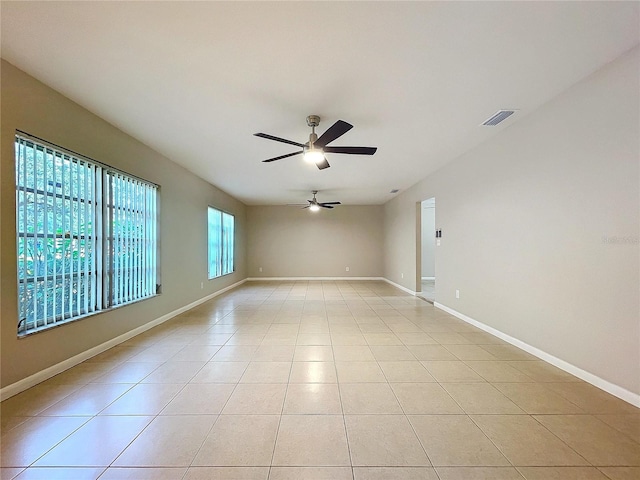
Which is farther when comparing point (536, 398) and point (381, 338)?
point (381, 338)

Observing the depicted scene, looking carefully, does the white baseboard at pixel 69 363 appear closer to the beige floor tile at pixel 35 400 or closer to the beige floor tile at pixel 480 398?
the beige floor tile at pixel 35 400

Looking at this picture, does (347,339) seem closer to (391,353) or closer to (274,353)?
(391,353)

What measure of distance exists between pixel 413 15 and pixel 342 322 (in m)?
3.83

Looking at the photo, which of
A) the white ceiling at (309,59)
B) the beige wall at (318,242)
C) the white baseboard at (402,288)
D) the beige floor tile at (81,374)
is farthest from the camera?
the beige wall at (318,242)

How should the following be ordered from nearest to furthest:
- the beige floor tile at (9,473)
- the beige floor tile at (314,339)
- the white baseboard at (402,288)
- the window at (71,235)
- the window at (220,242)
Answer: the beige floor tile at (9,473) → the window at (71,235) → the beige floor tile at (314,339) → the window at (220,242) → the white baseboard at (402,288)

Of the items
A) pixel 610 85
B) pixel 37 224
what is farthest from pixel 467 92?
pixel 37 224

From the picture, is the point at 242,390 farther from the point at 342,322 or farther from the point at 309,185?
the point at 309,185

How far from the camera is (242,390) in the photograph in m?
2.43

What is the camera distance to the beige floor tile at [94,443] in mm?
1642

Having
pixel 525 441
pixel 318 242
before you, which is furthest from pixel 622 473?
pixel 318 242

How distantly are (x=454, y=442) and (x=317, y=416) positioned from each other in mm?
884

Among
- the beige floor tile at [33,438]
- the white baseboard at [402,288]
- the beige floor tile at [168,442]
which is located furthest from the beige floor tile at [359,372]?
the white baseboard at [402,288]

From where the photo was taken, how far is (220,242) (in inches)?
295

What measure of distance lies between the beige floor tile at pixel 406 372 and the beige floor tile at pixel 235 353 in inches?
55.8
